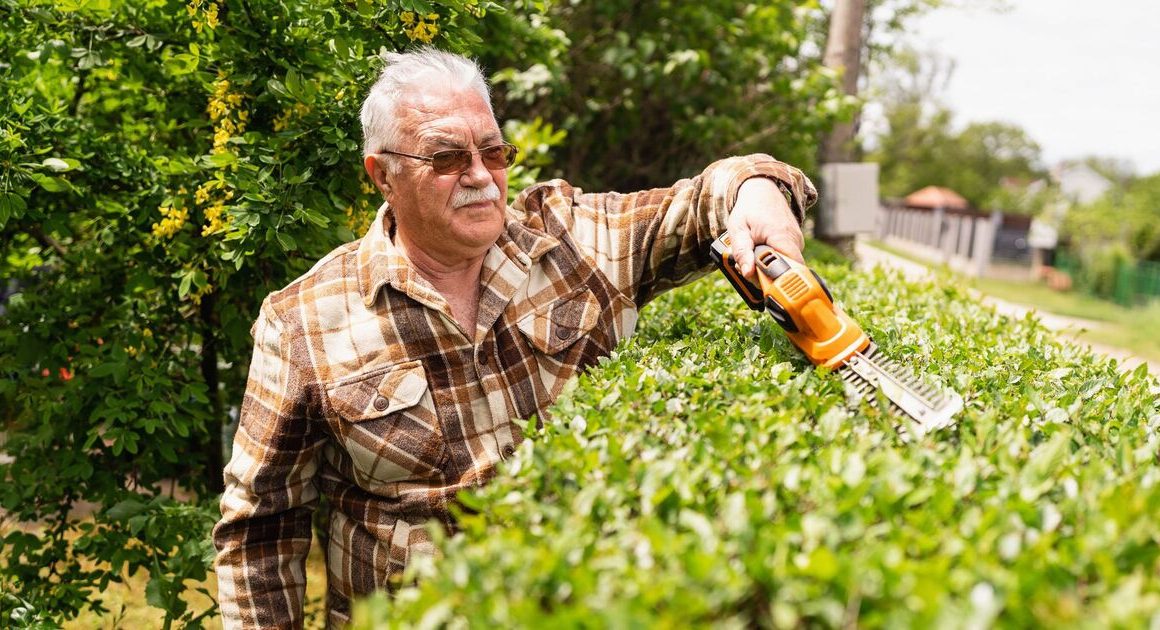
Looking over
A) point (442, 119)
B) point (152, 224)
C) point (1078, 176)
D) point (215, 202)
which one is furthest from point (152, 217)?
point (1078, 176)

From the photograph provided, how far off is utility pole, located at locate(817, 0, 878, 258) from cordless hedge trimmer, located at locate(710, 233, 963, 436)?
5977 millimetres

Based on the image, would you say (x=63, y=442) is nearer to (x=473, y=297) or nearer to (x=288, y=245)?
(x=288, y=245)

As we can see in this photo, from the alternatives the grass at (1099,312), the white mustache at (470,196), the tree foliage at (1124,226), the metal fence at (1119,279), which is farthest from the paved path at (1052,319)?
the tree foliage at (1124,226)

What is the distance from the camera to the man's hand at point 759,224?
7.73ft

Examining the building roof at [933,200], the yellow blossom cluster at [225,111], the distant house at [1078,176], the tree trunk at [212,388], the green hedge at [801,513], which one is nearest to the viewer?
the green hedge at [801,513]

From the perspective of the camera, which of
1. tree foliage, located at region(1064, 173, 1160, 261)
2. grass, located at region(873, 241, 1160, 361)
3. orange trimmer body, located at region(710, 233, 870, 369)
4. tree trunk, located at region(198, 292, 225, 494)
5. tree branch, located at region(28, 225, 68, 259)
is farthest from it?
tree foliage, located at region(1064, 173, 1160, 261)

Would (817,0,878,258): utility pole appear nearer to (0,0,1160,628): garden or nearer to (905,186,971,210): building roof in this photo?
(0,0,1160,628): garden

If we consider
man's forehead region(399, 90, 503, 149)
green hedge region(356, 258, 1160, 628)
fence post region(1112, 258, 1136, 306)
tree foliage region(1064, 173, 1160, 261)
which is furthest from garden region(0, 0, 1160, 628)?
tree foliage region(1064, 173, 1160, 261)

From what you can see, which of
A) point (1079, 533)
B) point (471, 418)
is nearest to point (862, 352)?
point (1079, 533)

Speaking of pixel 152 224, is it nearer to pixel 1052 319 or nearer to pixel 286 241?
pixel 286 241

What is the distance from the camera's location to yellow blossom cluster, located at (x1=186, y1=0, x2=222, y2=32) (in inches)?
123

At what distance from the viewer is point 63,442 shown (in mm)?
3646

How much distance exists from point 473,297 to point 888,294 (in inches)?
78.5

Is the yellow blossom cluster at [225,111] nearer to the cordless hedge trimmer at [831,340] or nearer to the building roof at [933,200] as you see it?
the cordless hedge trimmer at [831,340]
